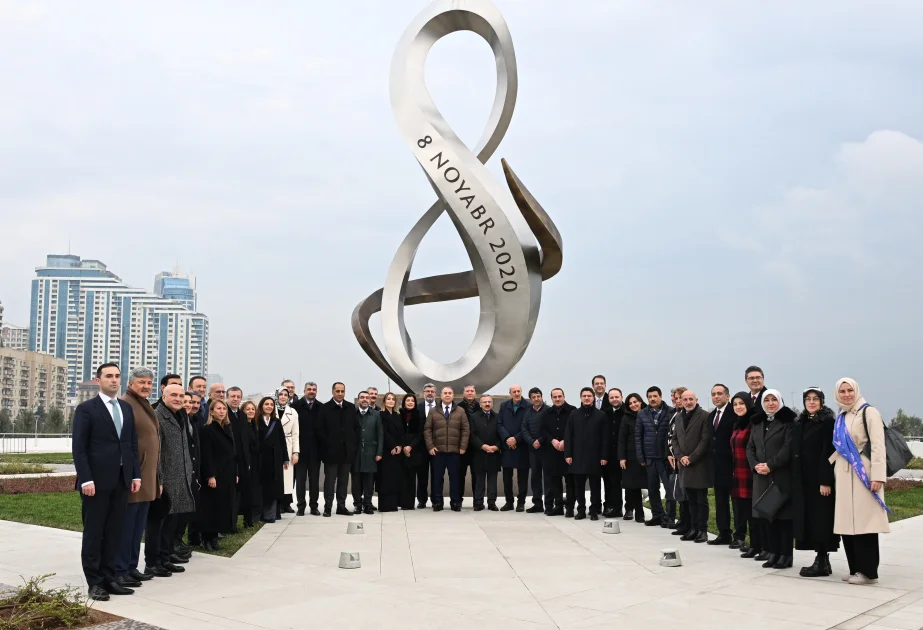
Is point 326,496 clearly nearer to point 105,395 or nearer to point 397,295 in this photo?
point 397,295

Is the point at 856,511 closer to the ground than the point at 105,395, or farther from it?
closer to the ground

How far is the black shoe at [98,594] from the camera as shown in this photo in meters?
5.14

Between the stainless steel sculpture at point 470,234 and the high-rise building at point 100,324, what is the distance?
92.4m

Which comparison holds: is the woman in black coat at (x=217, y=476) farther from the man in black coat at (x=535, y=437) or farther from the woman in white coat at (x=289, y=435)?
the man in black coat at (x=535, y=437)

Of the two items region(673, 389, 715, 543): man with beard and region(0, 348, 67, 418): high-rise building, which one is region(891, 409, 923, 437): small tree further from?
region(0, 348, 67, 418): high-rise building

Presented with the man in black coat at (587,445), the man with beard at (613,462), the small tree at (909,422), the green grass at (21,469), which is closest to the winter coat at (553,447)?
the man in black coat at (587,445)

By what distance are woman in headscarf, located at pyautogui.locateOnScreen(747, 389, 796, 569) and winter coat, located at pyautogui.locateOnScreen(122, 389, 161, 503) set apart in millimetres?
4468

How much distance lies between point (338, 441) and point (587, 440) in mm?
2913

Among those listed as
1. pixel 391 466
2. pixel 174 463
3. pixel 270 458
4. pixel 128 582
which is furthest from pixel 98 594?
pixel 391 466

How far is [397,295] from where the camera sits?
13.0 metres

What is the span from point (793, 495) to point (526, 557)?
2.15 m

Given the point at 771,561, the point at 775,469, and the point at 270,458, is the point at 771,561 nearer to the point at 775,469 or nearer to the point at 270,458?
the point at 775,469

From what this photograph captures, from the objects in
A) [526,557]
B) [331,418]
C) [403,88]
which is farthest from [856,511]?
[403,88]

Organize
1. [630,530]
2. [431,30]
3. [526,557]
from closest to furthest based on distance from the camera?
1. [526,557]
2. [630,530]
3. [431,30]
